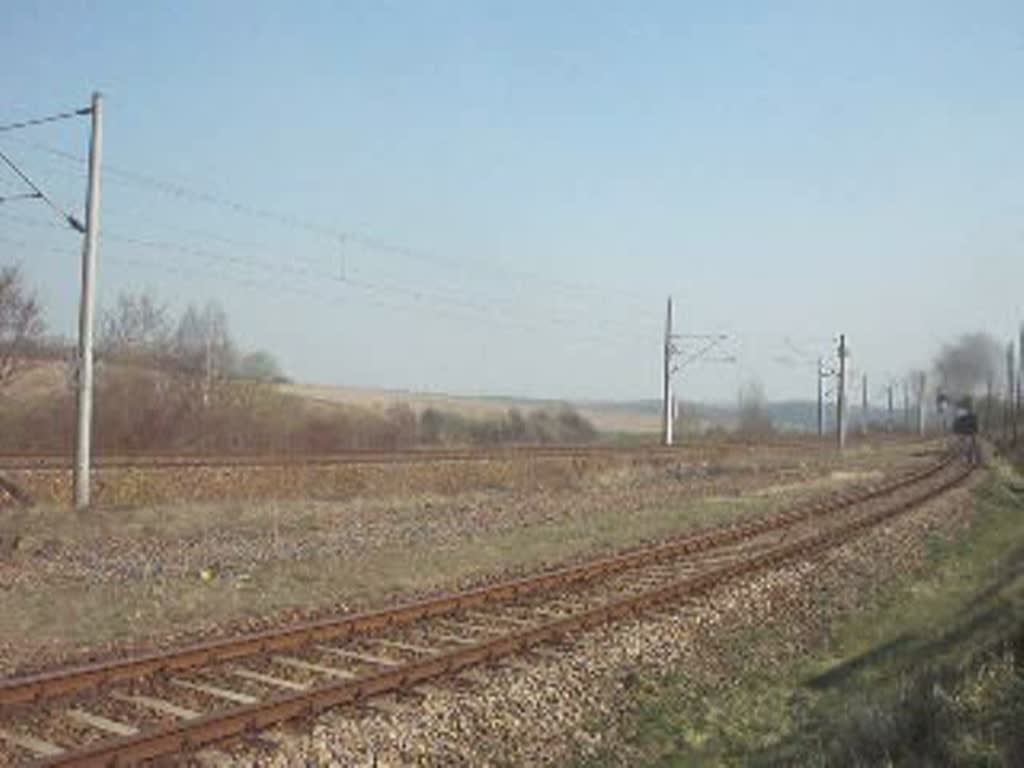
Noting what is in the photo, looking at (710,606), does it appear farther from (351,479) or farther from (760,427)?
(760,427)

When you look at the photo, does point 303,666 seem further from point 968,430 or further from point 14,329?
point 968,430

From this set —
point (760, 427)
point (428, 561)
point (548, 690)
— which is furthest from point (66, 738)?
point (760, 427)

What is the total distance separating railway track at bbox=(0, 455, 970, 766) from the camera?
898 centimetres

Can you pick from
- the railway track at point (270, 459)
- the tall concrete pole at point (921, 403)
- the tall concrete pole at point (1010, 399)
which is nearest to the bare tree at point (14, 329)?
the railway track at point (270, 459)

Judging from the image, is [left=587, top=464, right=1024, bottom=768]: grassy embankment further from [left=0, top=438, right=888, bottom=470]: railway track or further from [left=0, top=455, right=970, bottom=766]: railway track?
[left=0, top=438, right=888, bottom=470]: railway track

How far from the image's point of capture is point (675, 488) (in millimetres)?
39406

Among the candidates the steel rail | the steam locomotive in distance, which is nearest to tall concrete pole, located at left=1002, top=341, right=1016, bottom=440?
the steam locomotive in distance

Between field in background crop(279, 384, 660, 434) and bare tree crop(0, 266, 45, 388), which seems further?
field in background crop(279, 384, 660, 434)

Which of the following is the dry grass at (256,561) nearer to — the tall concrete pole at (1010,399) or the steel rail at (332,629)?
the steel rail at (332,629)

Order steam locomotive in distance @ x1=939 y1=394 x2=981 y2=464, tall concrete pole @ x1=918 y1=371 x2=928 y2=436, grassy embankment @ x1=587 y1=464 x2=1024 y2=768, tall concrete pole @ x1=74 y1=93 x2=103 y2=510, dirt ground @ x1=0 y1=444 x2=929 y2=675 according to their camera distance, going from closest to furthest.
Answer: grassy embankment @ x1=587 y1=464 x2=1024 y2=768
dirt ground @ x1=0 y1=444 x2=929 y2=675
tall concrete pole @ x1=74 y1=93 x2=103 y2=510
steam locomotive in distance @ x1=939 y1=394 x2=981 y2=464
tall concrete pole @ x1=918 y1=371 x2=928 y2=436

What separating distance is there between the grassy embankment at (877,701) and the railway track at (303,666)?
6.32 feet

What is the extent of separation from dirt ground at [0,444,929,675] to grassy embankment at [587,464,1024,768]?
16.4 feet

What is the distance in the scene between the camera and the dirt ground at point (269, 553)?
13758 mm

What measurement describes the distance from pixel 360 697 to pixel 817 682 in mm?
4809
